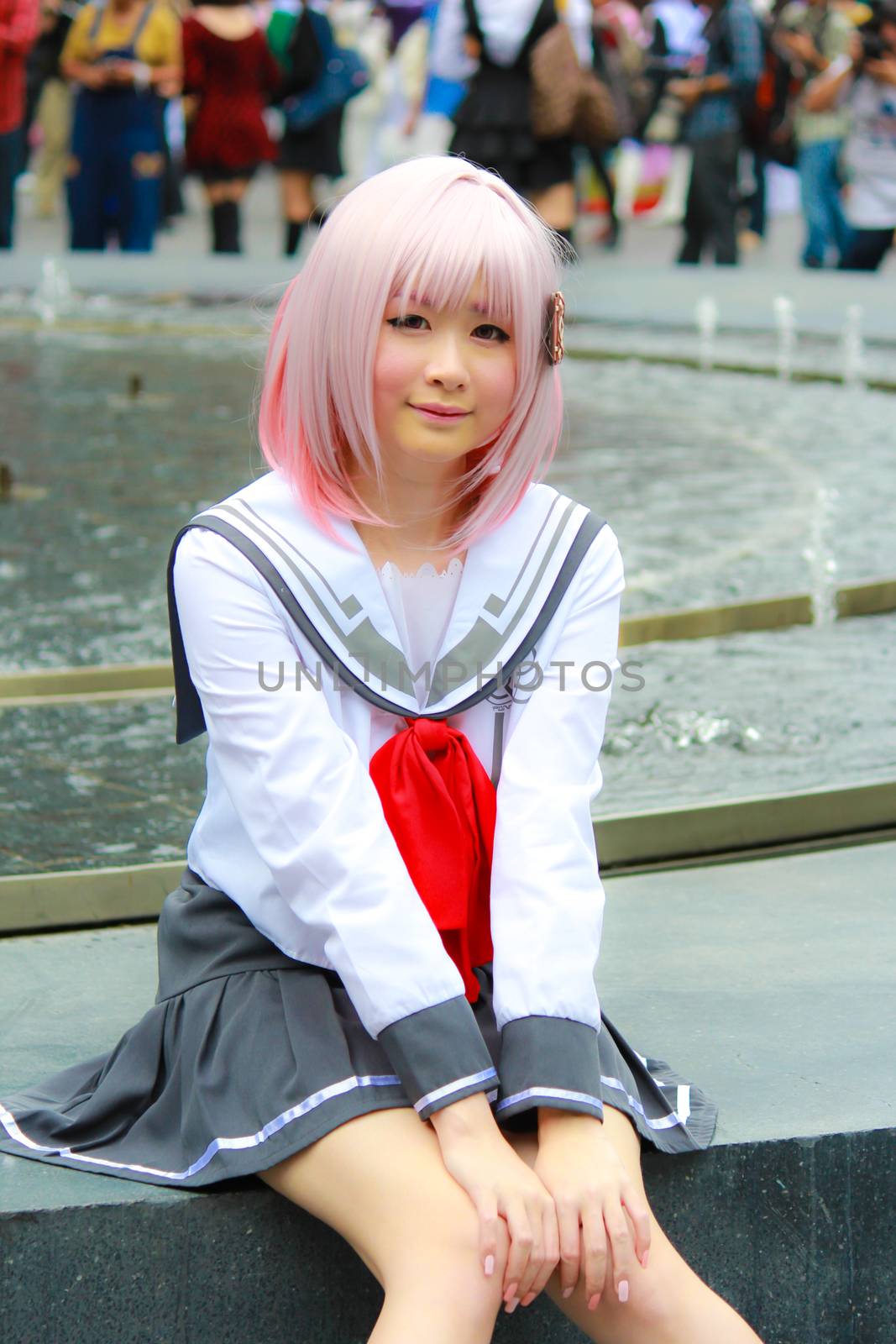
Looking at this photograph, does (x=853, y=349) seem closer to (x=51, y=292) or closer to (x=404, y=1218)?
(x=51, y=292)

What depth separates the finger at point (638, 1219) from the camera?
81.7 inches

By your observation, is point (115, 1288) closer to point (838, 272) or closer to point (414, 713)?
point (414, 713)

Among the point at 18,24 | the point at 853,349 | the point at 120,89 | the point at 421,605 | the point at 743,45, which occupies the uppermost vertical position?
the point at 421,605

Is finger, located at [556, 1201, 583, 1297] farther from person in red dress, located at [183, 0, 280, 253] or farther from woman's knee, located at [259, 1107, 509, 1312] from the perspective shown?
person in red dress, located at [183, 0, 280, 253]

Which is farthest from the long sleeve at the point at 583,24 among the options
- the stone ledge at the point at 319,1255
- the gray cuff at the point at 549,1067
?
the gray cuff at the point at 549,1067

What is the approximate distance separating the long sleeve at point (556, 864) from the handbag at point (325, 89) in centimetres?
1182

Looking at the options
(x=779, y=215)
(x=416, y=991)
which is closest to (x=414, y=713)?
(x=416, y=991)

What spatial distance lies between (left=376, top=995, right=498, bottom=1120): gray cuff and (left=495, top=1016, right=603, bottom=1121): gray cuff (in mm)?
30

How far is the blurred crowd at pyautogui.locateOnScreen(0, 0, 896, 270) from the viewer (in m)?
11.9

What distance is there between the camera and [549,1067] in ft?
7.20

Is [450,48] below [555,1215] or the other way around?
below

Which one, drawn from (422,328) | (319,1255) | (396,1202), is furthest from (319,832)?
(422,328)

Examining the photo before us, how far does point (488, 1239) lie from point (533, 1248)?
0.17ft

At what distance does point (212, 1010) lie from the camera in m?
2.33
